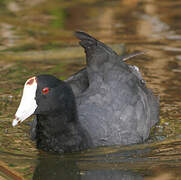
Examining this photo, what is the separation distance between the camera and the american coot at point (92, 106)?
14.8ft

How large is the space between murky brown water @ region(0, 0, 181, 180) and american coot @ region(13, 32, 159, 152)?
0.13 meters

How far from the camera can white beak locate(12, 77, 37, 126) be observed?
14.3 feet

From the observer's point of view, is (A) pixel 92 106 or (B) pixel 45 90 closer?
(B) pixel 45 90

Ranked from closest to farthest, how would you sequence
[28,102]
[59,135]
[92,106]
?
[28,102], [59,135], [92,106]

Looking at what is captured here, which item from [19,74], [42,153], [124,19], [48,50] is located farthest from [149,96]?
[124,19]

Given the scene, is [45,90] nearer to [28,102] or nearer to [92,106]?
[28,102]

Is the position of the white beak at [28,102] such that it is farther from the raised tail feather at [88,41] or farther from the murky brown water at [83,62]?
the raised tail feather at [88,41]

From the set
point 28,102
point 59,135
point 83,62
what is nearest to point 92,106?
point 59,135

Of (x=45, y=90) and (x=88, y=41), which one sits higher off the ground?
(x=88, y=41)

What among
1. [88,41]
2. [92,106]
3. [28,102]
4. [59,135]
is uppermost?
[88,41]

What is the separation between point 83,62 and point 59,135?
2.58 meters

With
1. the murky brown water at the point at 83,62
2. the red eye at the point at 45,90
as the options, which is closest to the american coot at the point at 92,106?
the red eye at the point at 45,90

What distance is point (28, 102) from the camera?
4414 millimetres

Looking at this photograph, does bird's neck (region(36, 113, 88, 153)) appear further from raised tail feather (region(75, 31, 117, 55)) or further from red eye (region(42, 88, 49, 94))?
raised tail feather (region(75, 31, 117, 55))
